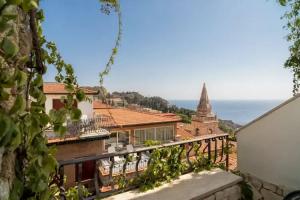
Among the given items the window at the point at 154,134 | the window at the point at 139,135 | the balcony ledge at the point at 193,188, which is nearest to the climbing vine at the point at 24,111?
the balcony ledge at the point at 193,188

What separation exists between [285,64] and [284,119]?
3.43 m

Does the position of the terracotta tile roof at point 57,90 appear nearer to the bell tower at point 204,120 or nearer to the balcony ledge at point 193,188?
the balcony ledge at point 193,188

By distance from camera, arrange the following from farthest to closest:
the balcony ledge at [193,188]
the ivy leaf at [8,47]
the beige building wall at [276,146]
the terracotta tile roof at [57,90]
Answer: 1. the beige building wall at [276,146]
2. the balcony ledge at [193,188]
3. the terracotta tile roof at [57,90]
4. the ivy leaf at [8,47]

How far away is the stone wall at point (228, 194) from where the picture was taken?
3000 millimetres

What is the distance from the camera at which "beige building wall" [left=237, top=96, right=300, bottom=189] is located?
3176 millimetres

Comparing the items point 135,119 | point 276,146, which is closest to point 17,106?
point 276,146

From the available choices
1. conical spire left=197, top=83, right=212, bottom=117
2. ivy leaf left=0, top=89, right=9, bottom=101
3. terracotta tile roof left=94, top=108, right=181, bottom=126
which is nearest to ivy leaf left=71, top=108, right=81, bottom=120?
ivy leaf left=0, top=89, right=9, bottom=101

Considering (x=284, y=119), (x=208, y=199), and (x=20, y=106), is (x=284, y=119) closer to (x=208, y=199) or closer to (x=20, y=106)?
(x=208, y=199)

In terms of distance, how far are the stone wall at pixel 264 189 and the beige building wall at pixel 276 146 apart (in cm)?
6

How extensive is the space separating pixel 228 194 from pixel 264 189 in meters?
0.78

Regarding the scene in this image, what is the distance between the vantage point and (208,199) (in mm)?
2912

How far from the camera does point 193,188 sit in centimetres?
296

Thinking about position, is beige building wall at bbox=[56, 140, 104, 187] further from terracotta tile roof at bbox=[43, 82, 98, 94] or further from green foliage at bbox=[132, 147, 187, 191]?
green foliage at bbox=[132, 147, 187, 191]

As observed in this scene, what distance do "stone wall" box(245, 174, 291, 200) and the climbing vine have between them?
Answer: 3.36 m
